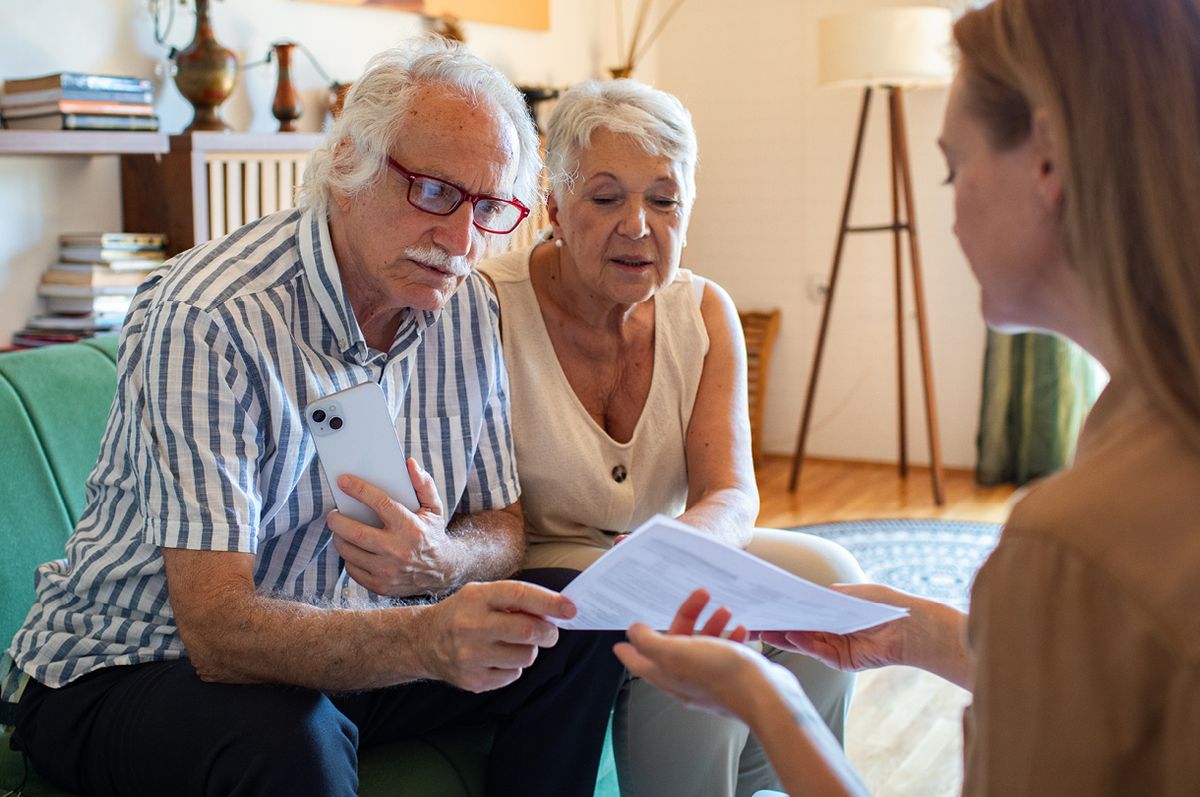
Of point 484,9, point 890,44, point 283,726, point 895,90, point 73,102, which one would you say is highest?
point 484,9

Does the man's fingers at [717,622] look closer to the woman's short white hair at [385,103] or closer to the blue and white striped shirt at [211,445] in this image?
the blue and white striped shirt at [211,445]

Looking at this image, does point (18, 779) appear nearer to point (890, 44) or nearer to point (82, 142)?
point (82, 142)

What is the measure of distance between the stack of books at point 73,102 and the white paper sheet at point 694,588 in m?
1.86

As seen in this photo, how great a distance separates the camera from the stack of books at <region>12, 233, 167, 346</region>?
263 cm

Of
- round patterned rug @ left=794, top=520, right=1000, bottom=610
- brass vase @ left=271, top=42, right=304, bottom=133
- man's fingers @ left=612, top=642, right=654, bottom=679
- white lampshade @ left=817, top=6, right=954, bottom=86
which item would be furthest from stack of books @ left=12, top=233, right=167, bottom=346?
white lampshade @ left=817, top=6, right=954, bottom=86

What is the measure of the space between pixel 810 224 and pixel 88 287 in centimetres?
301

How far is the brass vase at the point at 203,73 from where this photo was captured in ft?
9.33

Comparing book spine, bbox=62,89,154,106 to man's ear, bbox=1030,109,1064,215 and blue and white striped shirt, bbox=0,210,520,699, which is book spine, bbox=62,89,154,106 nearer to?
blue and white striped shirt, bbox=0,210,520,699

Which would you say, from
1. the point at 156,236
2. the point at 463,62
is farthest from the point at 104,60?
the point at 463,62

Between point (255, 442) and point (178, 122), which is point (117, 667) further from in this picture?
point (178, 122)

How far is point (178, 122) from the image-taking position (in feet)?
9.98

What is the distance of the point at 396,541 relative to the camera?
1.44 metres

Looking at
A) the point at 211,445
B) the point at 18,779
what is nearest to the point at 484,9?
the point at 211,445

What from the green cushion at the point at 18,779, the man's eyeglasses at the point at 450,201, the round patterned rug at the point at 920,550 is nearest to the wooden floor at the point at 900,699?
the round patterned rug at the point at 920,550
